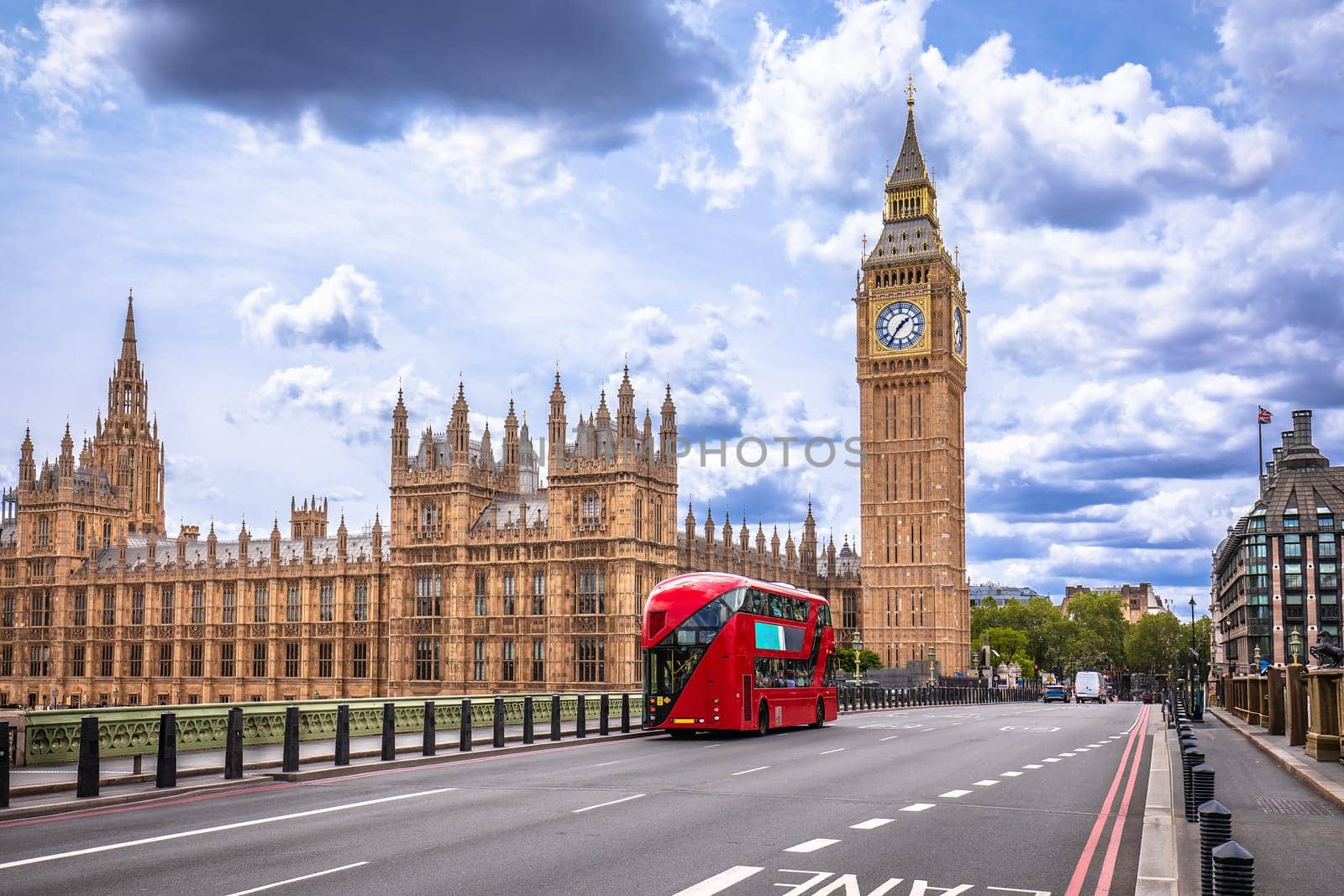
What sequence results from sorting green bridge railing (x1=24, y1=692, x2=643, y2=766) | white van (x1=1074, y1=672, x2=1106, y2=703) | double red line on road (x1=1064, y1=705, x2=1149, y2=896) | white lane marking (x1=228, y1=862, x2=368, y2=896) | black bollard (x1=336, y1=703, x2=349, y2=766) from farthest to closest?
white van (x1=1074, y1=672, x2=1106, y2=703) < black bollard (x1=336, y1=703, x2=349, y2=766) < green bridge railing (x1=24, y1=692, x2=643, y2=766) < double red line on road (x1=1064, y1=705, x2=1149, y2=896) < white lane marking (x1=228, y1=862, x2=368, y2=896)

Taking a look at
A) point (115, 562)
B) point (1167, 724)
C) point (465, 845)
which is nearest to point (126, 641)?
point (115, 562)

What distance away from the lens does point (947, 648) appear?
110 metres

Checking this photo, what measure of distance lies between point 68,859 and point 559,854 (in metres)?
5.24

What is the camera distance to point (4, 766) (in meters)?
18.0

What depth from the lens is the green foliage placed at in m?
105

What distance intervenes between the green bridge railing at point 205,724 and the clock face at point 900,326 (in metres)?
81.6

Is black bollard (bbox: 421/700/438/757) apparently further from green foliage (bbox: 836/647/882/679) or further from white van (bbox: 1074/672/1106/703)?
green foliage (bbox: 836/647/882/679)

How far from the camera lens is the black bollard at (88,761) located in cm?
1947

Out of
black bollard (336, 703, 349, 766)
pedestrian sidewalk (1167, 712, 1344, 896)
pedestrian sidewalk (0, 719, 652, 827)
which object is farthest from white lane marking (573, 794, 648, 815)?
pedestrian sidewalk (1167, 712, 1344, 896)

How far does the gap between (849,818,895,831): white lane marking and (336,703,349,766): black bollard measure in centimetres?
1163

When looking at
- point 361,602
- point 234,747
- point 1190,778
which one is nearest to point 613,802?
point 234,747

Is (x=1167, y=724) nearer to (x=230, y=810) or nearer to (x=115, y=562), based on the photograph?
(x=230, y=810)


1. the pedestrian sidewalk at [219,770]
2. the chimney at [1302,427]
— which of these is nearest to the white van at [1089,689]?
the chimney at [1302,427]

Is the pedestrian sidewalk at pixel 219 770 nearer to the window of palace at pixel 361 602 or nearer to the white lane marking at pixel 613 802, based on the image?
the white lane marking at pixel 613 802
